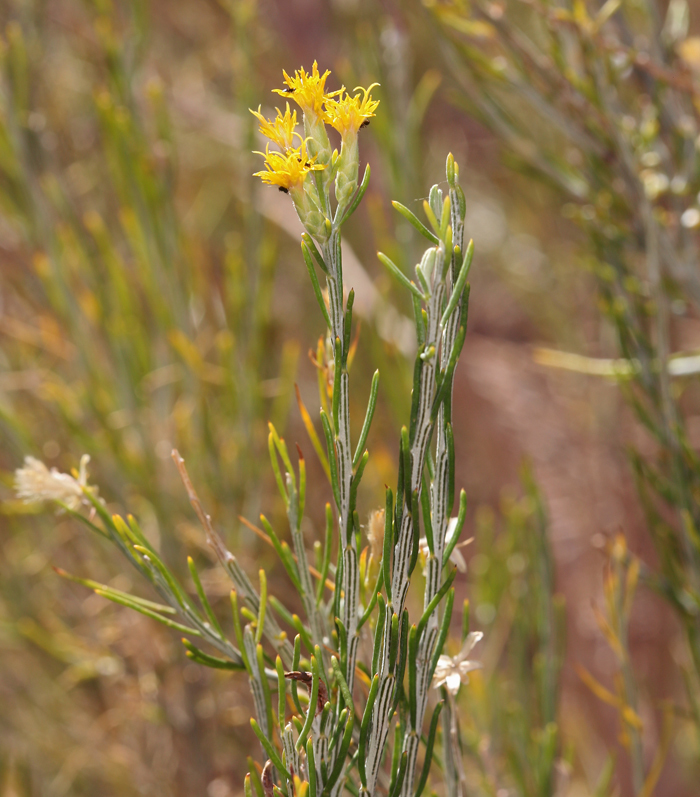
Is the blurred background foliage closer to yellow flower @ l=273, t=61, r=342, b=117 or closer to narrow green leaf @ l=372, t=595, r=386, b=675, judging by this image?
narrow green leaf @ l=372, t=595, r=386, b=675

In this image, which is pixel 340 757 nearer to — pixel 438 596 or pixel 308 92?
pixel 438 596

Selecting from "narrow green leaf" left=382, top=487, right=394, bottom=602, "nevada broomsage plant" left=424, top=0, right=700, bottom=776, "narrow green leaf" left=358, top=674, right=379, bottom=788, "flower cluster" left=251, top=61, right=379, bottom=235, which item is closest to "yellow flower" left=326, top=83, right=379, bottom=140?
"flower cluster" left=251, top=61, right=379, bottom=235

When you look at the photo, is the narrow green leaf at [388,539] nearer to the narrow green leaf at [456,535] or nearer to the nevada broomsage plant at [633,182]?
the narrow green leaf at [456,535]

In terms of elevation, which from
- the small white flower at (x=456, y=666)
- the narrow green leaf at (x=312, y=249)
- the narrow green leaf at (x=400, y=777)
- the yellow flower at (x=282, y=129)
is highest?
the yellow flower at (x=282, y=129)

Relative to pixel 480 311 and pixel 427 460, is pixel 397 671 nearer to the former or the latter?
pixel 427 460

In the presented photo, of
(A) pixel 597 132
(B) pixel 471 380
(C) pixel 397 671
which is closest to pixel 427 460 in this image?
(C) pixel 397 671

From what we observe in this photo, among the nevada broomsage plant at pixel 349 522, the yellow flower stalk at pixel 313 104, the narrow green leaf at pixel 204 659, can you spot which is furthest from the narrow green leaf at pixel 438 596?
the yellow flower stalk at pixel 313 104
